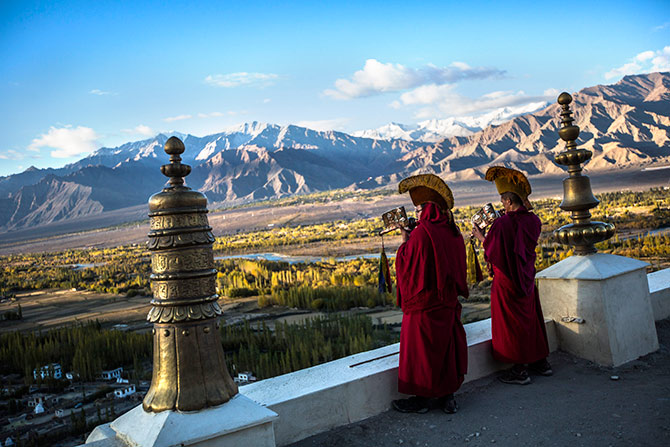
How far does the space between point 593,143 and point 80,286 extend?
99.5m

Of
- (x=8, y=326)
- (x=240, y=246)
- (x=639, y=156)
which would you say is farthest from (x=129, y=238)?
(x=639, y=156)

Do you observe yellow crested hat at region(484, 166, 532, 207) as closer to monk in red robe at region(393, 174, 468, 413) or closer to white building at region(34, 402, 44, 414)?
monk in red robe at region(393, 174, 468, 413)

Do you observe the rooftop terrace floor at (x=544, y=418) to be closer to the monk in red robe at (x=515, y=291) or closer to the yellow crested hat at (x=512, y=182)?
the monk in red robe at (x=515, y=291)

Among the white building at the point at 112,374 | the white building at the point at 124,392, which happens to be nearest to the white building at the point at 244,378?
the white building at the point at 124,392

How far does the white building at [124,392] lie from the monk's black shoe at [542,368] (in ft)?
17.3

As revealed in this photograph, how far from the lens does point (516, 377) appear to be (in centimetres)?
447

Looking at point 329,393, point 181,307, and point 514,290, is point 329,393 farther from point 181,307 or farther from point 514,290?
point 514,290

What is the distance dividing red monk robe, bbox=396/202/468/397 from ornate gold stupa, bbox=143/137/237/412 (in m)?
1.65

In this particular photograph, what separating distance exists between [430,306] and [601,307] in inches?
72.9

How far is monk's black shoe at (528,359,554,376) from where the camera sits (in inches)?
182

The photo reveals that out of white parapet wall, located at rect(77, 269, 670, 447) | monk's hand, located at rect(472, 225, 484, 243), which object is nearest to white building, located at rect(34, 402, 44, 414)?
white parapet wall, located at rect(77, 269, 670, 447)

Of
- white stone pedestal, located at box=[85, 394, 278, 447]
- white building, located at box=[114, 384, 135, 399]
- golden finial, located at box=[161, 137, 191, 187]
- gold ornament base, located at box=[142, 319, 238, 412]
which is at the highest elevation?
golden finial, located at box=[161, 137, 191, 187]

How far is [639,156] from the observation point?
85312 mm

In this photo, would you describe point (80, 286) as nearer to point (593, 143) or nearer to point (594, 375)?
point (594, 375)
